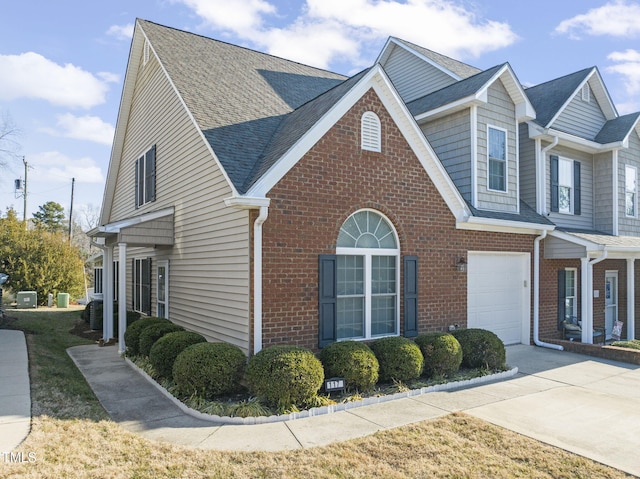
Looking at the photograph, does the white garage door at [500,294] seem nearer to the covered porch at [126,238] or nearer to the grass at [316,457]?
the grass at [316,457]

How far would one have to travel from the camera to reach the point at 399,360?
7.75 m

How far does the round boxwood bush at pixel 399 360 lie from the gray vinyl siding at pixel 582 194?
7710 millimetres

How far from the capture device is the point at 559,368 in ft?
31.7

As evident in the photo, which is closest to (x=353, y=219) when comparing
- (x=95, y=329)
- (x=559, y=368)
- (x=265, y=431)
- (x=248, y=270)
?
(x=248, y=270)

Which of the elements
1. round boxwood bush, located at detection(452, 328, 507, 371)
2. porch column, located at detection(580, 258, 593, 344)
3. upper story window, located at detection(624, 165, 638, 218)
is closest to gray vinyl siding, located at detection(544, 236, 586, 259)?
porch column, located at detection(580, 258, 593, 344)

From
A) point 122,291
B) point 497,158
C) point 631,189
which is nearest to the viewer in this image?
point 122,291

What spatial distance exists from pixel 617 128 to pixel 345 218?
11.0m

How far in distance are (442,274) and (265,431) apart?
18.1ft

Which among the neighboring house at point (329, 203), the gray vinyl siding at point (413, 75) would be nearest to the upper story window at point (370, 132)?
the neighboring house at point (329, 203)

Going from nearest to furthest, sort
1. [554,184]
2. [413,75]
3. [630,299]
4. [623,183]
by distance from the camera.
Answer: [554,184], [630,299], [623,183], [413,75]

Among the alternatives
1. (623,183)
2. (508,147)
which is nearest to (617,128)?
(623,183)

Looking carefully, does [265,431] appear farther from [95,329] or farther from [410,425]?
[95,329]

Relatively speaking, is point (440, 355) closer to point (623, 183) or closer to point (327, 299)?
point (327, 299)

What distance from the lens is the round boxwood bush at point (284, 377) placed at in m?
6.52
